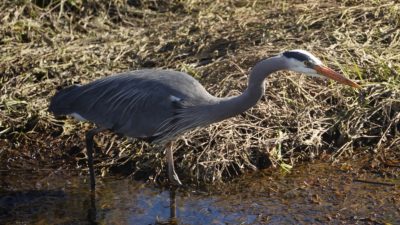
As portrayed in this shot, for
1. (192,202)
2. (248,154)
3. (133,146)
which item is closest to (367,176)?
(248,154)

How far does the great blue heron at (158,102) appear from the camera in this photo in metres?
5.27

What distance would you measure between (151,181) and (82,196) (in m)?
0.53

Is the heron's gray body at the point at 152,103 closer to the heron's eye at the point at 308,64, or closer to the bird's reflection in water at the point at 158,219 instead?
the heron's eye at the point at 308,64

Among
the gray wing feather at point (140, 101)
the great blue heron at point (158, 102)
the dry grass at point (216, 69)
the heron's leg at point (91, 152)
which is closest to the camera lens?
the great blue heron at point (158, 102)

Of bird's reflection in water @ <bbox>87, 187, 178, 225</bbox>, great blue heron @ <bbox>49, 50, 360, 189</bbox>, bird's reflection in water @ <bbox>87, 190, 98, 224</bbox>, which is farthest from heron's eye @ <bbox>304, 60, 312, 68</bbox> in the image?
bird's reflection in water @ <bbox>87, 190, 98, 224</bbox>

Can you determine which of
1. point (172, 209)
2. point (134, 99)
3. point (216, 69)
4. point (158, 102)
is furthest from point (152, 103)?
point (216, 69)

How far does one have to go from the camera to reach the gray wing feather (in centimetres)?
563

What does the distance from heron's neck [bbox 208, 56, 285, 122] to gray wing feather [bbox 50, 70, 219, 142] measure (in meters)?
0.14

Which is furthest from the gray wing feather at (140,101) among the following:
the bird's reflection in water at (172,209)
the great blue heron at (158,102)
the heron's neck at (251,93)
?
the bird's reflection in water at (172,209)

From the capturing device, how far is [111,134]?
21.3ft

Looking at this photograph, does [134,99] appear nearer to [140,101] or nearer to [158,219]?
[140,101]

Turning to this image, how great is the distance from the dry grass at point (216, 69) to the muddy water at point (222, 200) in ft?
0.69

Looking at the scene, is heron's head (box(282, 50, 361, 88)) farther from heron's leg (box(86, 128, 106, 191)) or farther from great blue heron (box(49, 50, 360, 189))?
heron's leg (box(86, 128, 106, 191))

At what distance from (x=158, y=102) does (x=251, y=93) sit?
2.50 ft
